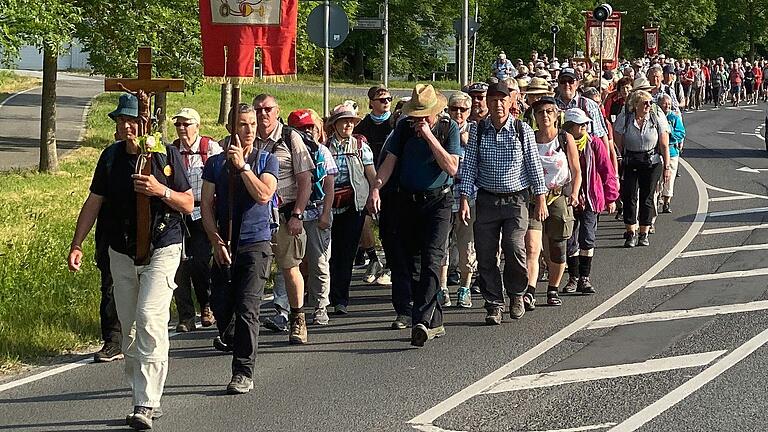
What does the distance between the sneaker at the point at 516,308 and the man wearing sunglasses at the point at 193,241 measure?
8.11 feet

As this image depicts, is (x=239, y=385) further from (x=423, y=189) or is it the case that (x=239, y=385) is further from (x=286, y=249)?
(x=423, y=189)

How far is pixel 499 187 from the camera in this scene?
9.99 m

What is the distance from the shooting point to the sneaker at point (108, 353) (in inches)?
355

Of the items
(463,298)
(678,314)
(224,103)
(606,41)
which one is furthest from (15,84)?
(678,314)

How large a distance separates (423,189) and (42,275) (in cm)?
466

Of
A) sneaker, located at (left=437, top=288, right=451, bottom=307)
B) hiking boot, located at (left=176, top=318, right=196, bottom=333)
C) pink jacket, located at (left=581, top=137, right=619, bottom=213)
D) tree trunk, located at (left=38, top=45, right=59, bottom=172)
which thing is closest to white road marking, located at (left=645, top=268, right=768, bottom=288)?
pink jacket, located at (left=581, top=137, right=619, bottom=213)

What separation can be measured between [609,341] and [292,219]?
2.55 metres

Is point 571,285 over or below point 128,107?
below

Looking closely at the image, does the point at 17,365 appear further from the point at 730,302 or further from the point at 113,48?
the point at 113,48

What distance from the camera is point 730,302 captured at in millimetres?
10781

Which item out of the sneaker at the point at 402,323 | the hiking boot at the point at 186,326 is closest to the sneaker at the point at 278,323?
the hiking boot at the point at 186,326

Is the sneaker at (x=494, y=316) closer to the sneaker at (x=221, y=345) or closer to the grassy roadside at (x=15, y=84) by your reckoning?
the sneaker at (x=221, y=345)

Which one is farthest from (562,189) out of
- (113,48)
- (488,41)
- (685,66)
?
(488,41)

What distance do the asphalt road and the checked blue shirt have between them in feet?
3.72
